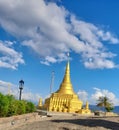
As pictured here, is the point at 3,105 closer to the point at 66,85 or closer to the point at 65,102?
the point at 65,102

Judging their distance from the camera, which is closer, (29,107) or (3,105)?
(3,105)

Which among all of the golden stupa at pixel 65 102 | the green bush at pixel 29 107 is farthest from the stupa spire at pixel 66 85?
the green bush at pixel 29 107

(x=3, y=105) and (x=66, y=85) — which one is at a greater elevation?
(x=66, y=85)

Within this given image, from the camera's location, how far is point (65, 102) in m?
78.2

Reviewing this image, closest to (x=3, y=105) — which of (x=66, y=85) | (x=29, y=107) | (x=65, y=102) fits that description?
(x=29, y=107)

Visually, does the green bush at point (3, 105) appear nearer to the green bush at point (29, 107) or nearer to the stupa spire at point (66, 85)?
the green bush at point (29, 107)

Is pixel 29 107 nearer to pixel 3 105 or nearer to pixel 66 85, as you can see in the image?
pixel 3 105

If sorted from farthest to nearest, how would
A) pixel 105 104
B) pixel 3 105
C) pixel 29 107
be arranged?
1. pixel 105 104
2. pixel 29 107
3. pixel 3 105

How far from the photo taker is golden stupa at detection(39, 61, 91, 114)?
253ft

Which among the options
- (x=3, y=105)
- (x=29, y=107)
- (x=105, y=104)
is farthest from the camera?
(x=105, y=104)

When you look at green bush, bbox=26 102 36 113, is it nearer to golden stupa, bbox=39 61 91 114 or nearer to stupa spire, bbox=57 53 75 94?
golden stupa, bbox=39 61 91 114

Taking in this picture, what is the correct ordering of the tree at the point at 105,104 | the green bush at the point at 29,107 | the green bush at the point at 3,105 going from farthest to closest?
1. the tree at the point at 105,104
2. the green bush at the point at 29,107
3. the green bush at the point at 3,105

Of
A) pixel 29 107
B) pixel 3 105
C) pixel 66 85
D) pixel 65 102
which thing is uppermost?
pixel 66 85

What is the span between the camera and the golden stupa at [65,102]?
253 feet
